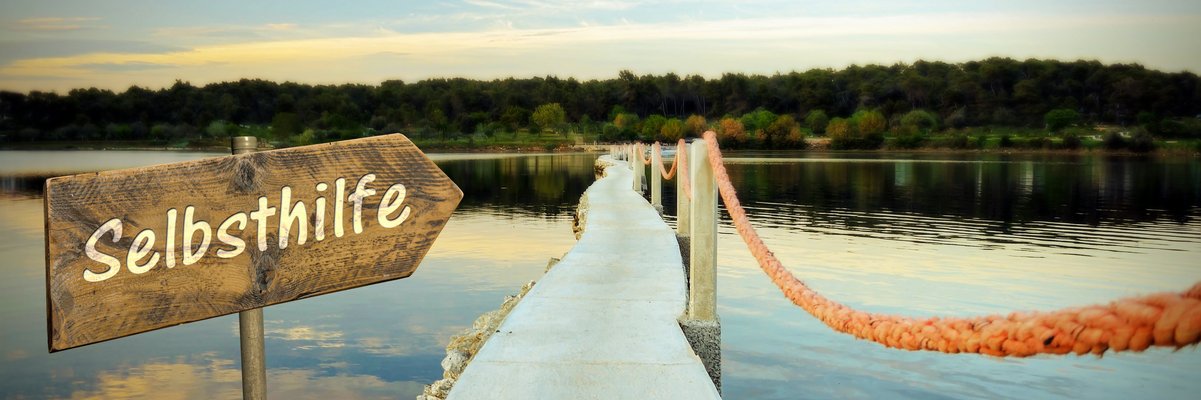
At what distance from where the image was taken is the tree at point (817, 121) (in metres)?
135

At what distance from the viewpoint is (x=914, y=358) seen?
32.1ft

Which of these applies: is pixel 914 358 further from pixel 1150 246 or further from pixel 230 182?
pixel 1150 246

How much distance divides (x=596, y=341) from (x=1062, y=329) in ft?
12.5

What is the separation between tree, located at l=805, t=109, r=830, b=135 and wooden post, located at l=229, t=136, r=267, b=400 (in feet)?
447

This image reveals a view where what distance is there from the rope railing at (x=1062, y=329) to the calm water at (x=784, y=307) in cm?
9

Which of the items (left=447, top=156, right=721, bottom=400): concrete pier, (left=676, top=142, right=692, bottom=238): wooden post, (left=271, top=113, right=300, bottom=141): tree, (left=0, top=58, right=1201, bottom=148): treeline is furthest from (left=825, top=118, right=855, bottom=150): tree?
(left=447, top=156, right=721, bottom=400): concrete pier

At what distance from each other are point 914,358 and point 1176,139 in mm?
113087

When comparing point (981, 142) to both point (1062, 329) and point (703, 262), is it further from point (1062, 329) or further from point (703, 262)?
point (1062, 329)

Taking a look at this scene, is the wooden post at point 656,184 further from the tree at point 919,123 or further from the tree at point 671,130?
the tree at point 671,130

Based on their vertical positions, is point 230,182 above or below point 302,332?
above

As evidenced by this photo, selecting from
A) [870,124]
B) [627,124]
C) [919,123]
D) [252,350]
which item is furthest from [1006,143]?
[252,350]

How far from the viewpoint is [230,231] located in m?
2.42

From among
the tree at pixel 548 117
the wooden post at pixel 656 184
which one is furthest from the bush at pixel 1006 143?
the wooden post at pixel 656 184

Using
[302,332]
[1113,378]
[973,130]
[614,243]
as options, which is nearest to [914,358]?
[1113,378]
